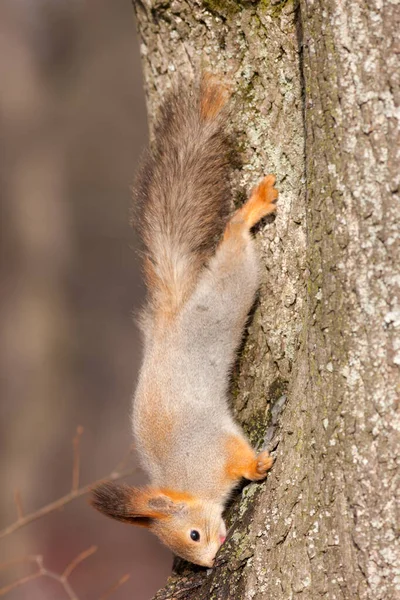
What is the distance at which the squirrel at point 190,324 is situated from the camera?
274cm

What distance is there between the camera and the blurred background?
8094 mm

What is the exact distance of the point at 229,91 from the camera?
268 cm

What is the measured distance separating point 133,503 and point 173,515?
0.55 ft

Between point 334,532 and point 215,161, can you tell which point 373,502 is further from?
point 215,161

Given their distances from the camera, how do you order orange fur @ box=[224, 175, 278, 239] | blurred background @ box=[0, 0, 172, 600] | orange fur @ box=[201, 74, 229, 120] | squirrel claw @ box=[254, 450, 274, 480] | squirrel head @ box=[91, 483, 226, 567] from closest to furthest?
squirrel claw @ box=[254, 450, 274, 480] < orange fur @ box=[224, 175, 278, 239] < orange fur @ box=[201, 74, 229, 120] < squirrel head @ box=[91, 483, 226, 567] < blurred background @ box=[0, 0, 172, 600]

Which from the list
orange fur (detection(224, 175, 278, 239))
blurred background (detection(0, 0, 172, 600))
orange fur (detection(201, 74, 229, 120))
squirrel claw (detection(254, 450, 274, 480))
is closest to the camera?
squirrel claw (detection(254, 450, 274, 480))

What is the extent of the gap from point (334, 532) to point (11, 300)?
6.69 m

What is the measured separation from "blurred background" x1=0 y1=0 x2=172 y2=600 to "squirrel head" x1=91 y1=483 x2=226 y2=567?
510cm

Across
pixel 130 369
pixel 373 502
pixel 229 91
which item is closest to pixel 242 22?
pixel 229 91

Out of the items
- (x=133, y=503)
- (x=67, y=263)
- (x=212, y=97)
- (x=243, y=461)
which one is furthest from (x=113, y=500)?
(x=67, y=263)

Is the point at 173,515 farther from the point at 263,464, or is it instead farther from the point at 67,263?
the point at 67,263

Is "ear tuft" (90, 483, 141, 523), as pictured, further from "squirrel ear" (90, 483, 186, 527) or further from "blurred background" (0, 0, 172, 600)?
"blurred background" (0, 0, 172, 600)

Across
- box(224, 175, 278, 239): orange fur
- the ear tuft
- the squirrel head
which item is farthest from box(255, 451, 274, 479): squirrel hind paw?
box(224, 175, 278, 239): orange fur

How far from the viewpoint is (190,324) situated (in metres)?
2.86
